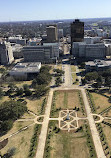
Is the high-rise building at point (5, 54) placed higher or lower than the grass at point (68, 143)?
higher

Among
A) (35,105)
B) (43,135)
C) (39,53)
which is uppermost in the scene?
(39,53)

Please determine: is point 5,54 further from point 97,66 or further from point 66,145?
point 66,145

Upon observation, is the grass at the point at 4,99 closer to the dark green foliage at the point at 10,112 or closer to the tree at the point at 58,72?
the dark green foliage at the point at 10,112

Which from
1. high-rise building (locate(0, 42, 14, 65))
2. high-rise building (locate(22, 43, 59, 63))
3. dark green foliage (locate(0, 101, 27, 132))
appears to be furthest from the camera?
high-rise building (locate(22, 43, 59, 63))

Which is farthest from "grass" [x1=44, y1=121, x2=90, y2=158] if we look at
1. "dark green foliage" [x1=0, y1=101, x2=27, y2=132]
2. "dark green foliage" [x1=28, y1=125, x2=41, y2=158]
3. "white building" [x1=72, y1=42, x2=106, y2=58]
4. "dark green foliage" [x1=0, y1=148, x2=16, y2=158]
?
"white building" [x1=72, y1=42, x2=106, y2=58]

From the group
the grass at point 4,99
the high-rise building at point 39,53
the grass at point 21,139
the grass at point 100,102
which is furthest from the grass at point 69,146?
the high-rise building at point 39,53

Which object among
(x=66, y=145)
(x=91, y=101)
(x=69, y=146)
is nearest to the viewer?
(x=69, y=146)

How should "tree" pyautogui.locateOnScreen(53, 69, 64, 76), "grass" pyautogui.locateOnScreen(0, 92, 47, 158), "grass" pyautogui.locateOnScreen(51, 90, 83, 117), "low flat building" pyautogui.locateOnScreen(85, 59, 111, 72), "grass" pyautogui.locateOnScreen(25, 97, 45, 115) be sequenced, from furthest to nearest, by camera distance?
"tree" pyautogui.locateOnScreen(53, 69, 64, 76)
"low flat building" pyautogui.locateOnScreen(85, 59, 111, 72)
"grass" pyautogui.locateOnScreen(51, 90, 83, 117)
"grass" pyautogui.locateOnScreen(25, 97, 45, 115)
"grass" pyautogui.locateOnScreen(0, 92, 47, 158)

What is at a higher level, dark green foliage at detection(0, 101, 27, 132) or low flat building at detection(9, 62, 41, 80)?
low flat building at detection(9, 62, 41, 80)

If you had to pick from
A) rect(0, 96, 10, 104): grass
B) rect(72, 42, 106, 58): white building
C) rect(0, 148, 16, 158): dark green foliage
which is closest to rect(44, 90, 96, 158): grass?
rect(0, 148, 16, 158): dark green foliage

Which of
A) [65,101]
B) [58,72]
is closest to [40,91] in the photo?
[65,101]

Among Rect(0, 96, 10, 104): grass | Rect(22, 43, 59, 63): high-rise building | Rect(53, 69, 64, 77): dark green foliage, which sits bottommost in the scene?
Rect(0, 96, 10, 104): grass

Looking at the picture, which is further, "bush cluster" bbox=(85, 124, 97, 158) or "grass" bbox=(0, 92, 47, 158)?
"grass" bbox=(0, 92, 47, 158)

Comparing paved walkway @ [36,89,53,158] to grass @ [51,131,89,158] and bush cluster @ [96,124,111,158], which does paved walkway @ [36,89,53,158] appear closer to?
grass @ [51,131,89,158]
